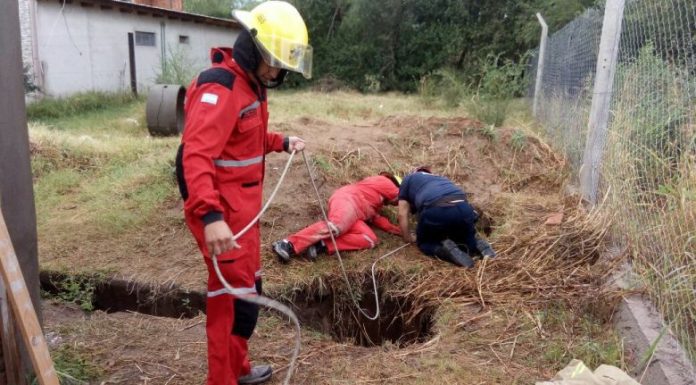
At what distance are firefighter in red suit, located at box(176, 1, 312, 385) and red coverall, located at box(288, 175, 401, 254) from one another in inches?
72.9

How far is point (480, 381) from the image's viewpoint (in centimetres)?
288

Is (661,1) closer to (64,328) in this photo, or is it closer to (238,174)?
(238,174)

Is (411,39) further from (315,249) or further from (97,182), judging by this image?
(315,249)

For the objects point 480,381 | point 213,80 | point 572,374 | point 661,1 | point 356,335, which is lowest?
point 356,335

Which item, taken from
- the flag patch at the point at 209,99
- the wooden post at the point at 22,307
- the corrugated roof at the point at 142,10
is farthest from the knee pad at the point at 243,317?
the corrugated roof at the point at 142,10

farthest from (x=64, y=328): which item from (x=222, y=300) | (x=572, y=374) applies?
(x=572, y=374)

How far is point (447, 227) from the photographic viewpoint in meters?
4.55

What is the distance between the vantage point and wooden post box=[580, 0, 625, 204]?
4.32 meters

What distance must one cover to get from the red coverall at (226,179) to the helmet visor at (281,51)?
14 cm

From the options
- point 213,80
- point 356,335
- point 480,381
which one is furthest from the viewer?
point 356,335

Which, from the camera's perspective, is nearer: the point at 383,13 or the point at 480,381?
the point at 480,381

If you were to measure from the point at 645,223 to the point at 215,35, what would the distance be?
19.1 m

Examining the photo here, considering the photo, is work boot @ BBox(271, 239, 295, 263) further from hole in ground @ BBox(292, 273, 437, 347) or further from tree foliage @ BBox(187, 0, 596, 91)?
tree foliage @ BBox(187, 0, 596, 91)

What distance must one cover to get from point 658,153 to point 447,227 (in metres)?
1.65
